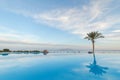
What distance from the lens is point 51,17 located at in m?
19.8

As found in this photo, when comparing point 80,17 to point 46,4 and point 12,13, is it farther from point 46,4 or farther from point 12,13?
point 12,13

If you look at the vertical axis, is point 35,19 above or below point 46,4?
below

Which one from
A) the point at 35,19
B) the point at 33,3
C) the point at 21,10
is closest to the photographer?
the point at 33,3

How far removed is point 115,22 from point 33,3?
40.3 feet

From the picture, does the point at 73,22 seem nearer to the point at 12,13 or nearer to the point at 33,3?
the point at 33,3

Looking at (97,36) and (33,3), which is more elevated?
(33,3)

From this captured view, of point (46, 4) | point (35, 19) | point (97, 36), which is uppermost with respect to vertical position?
point (46, 4)

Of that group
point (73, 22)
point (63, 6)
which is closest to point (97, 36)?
point (73, 22)

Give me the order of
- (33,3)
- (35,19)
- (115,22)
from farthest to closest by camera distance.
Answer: (35,19), (115,22), (33,3)

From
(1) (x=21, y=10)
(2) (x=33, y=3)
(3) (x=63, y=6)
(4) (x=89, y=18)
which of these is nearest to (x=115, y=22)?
(4) (x=89, y=18)

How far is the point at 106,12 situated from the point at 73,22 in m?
5.94

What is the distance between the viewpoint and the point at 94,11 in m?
17.1

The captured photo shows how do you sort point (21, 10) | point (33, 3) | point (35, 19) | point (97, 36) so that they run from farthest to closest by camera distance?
point (97, 36) → point (35, 19) → point (21, 10) → point (33, 3)

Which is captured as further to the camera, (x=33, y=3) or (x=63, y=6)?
(x=63, y=6)
